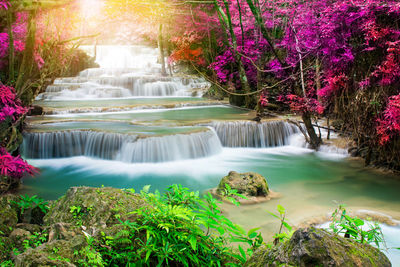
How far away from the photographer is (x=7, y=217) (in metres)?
2.87

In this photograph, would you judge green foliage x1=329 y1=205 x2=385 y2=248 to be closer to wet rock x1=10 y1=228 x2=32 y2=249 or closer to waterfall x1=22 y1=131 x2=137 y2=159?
wet rock x1=10 y1=228 x2=32 y2=249

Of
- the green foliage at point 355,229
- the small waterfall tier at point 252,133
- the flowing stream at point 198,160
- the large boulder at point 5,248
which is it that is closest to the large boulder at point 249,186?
the flowing stream at point 198,160

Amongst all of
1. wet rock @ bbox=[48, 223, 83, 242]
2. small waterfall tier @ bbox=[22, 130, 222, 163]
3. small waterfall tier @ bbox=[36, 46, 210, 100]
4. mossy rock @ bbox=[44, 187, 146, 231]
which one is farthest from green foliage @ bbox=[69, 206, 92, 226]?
small waterfall tier @ bbox=[36, 46, 210, 100]

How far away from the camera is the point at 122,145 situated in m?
8.17

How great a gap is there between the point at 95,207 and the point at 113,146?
5.83 metres

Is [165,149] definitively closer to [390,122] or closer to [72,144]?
[72,144]

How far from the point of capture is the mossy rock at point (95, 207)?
2.51 meters

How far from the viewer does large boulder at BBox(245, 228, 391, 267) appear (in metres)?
1.63

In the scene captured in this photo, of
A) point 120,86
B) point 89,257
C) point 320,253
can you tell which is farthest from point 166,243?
point 120,86

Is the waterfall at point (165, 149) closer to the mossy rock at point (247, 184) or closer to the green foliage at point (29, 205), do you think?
the mossy rock at point (247, 184)

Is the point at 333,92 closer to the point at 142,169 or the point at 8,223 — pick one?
the point at 142,169

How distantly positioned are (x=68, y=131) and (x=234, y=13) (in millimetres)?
9410

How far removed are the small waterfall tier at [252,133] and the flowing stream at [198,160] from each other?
1.3 inches

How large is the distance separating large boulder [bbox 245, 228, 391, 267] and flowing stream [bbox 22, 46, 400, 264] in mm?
2483
